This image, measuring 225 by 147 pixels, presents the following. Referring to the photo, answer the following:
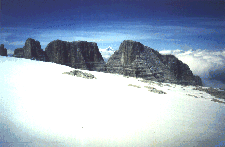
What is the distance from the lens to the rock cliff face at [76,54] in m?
51.8

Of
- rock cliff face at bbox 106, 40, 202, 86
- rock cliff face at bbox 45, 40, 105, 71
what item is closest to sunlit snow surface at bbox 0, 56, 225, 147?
rock cliff face at bbox 106, 40, 202, 86

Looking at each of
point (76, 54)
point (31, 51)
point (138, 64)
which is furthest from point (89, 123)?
point (76, 54)

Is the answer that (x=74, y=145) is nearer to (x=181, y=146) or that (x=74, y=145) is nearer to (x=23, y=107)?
(x=23, y=107)

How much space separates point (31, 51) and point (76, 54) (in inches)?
636

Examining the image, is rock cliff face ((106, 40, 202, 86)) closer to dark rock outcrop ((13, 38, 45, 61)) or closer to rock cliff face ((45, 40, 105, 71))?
rock cliff face ((45, 40, 105, 71))

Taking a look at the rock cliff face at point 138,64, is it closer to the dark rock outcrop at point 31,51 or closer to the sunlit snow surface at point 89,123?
the sunlit snow surface at point 89,123

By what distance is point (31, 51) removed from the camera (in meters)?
44.2

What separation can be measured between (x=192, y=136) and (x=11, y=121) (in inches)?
178

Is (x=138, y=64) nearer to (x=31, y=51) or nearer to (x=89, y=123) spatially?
(x=89, y=123)

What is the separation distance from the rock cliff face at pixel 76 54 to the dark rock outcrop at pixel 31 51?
11.9ft

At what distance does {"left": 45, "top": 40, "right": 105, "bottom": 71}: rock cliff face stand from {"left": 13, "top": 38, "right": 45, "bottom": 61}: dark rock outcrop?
11.9 ft

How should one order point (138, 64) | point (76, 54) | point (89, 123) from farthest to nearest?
point (76, 54)
point (138, 64)
point (89, 123)

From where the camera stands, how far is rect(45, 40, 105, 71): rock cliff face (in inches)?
2039

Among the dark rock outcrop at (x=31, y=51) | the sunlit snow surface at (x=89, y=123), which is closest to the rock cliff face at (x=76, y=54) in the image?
the dark rock outcrop at (x=31, y=51)
